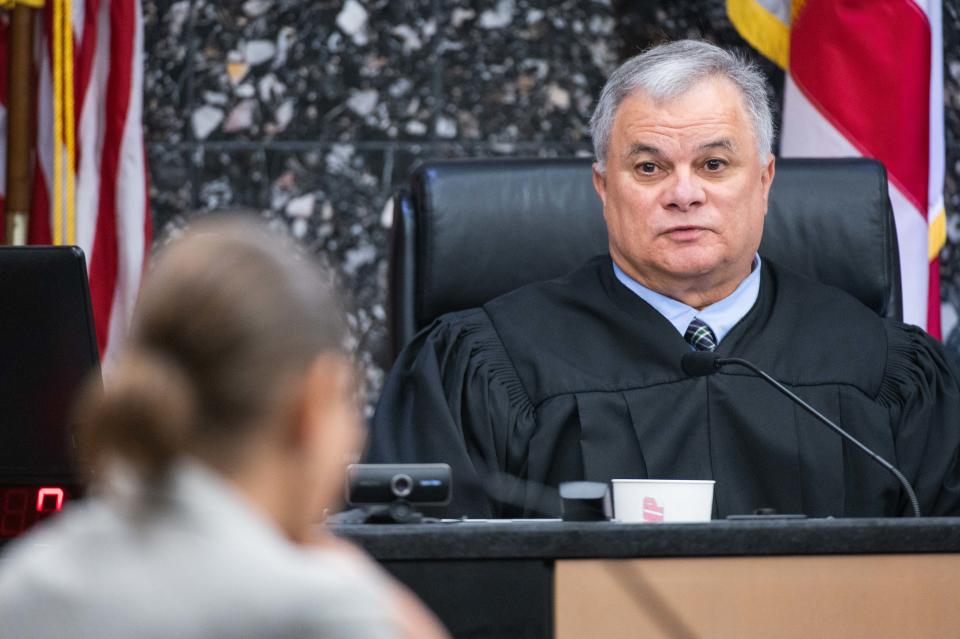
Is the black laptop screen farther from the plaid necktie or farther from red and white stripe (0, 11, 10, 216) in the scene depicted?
red and white stripe (0, 11, 10, 216)

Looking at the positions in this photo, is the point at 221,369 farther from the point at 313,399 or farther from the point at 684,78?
the point at 684,78

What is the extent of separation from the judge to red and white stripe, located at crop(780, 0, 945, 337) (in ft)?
2.21

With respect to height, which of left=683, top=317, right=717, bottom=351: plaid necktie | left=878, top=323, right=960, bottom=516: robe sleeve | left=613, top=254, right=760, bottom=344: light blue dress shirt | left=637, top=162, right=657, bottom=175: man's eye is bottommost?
left=878, top=323, right=960, bottom=516: robe sleeve

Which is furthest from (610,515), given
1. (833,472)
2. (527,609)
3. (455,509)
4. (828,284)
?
(828,284)

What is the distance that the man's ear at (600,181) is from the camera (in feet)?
8.17

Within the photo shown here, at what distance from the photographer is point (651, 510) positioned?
1637 mm

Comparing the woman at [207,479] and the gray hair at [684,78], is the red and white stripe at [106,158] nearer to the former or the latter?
the gray hair at [684,78]

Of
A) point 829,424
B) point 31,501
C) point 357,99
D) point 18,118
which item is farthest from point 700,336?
point 18,118

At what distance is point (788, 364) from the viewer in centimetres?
239

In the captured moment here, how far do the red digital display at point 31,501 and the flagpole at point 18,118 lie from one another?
168 cm

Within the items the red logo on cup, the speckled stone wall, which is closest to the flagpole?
the speckled stone wall

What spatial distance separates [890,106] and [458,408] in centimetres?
136

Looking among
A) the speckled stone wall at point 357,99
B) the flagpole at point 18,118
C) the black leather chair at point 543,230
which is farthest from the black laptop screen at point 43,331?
the speckled stone wall at point 357,99

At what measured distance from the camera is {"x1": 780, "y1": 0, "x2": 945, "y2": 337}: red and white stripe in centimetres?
312
